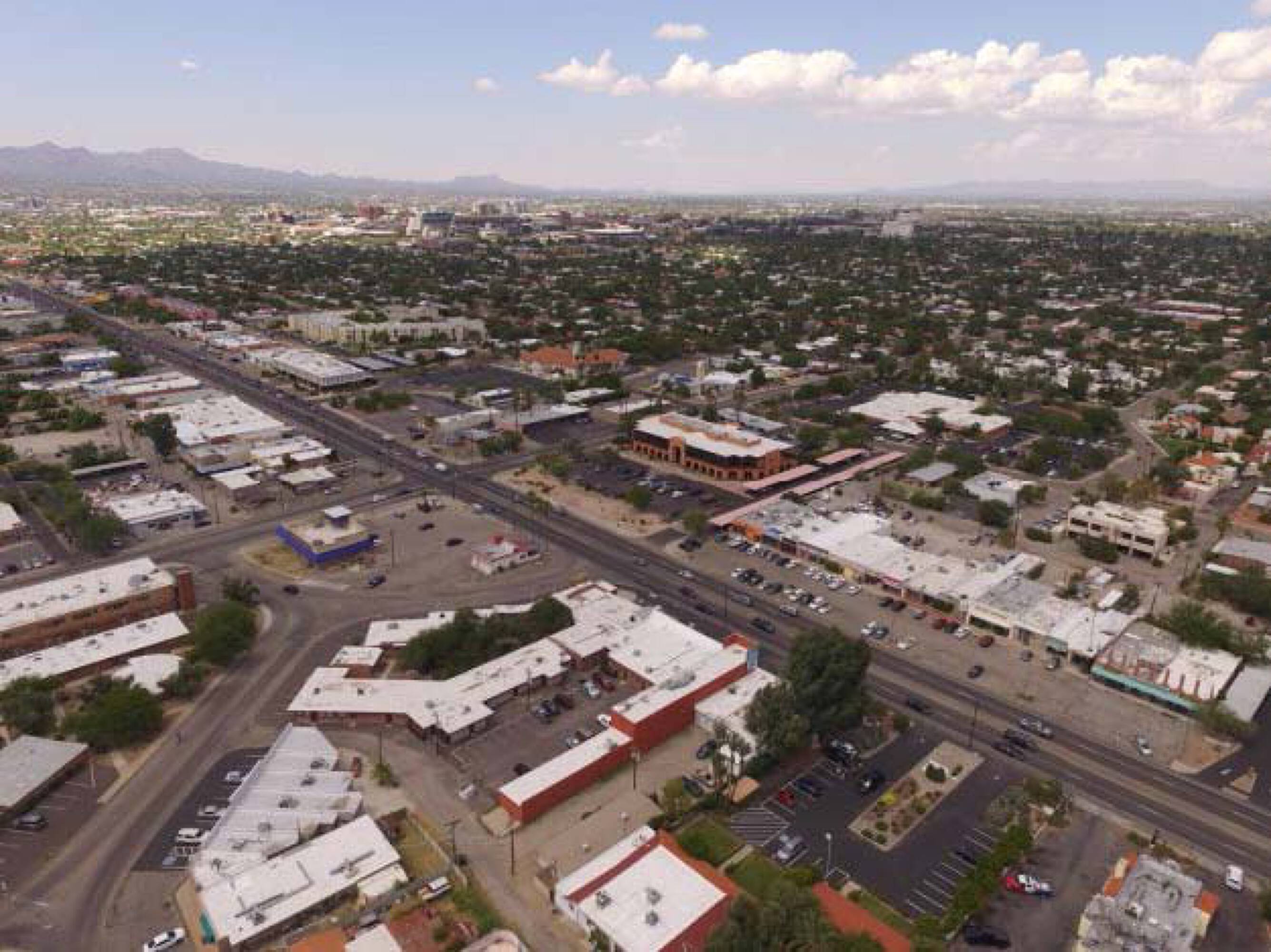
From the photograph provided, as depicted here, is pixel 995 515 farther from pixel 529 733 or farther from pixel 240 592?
pixel 240 592

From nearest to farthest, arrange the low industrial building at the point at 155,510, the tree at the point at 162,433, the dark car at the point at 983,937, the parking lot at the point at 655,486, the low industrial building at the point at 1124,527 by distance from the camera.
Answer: the dark car at the point at 983,937
the low industrial building at the point at 1124,527
the low industrial building at the point at 155,510
the parking lot at the point at 655,486
the tree at the point at 162,433

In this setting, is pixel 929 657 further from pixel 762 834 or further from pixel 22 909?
pixel 22 909

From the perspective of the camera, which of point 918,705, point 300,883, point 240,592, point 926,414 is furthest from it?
point 926,414

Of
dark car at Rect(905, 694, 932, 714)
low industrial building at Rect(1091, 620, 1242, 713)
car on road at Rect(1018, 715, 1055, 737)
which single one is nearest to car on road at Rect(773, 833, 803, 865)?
dark car at Rect(905, 694, 932, 714)

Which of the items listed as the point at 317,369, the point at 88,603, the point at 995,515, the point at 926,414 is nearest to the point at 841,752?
the point at 995,515

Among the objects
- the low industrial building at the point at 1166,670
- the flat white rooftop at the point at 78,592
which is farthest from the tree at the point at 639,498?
the low industrial building at the point at 1166,670

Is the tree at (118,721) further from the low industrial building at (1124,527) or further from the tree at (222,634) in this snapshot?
the low industrial building at (1124,527)
